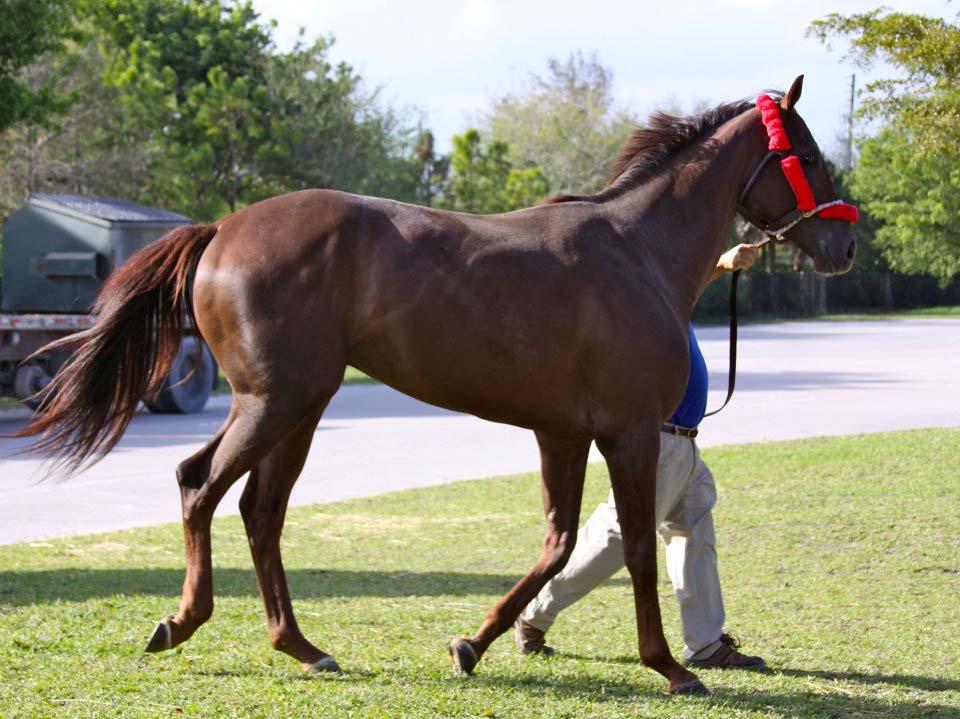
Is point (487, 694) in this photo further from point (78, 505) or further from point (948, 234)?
point (948, 234)

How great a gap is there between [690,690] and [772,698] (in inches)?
12.2

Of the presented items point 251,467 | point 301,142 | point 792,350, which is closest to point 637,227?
point 251,467

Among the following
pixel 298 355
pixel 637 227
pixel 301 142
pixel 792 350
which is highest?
pixel 301 142

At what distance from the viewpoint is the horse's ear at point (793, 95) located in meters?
4.99

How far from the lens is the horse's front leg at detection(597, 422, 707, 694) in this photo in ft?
15.2

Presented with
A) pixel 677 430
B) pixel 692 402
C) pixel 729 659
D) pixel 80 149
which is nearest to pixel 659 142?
pixel 692 402

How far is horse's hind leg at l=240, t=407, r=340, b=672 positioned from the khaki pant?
3.51 feet

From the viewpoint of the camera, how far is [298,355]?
4.48 metres

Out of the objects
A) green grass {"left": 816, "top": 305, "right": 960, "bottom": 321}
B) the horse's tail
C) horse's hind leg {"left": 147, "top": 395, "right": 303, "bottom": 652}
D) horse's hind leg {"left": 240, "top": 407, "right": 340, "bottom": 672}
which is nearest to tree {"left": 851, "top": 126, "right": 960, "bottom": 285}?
green grass {"left": 816, "top": 305, "right": 960, "bottom": 321}

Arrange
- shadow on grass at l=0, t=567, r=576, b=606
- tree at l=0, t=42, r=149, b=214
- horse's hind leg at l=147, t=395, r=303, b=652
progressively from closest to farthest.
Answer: horse's hind leg at l=147, t=395, r=303, b=652 < shadow on grass at l=0, t=567, r=576, b=606 < tree at l=0, t=42, r=149, b=214

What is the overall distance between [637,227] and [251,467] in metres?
1.81

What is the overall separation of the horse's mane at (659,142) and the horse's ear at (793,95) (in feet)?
0.50

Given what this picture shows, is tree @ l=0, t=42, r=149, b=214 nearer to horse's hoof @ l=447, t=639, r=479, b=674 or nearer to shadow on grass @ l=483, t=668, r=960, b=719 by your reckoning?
horse's hoof @ l=447, t=639, r=479, b=674

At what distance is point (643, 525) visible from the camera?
473 cm
